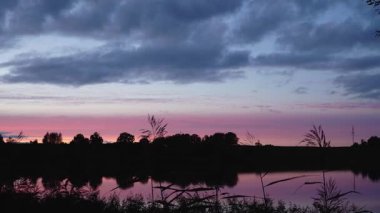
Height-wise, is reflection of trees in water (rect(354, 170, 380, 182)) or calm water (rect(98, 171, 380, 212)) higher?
calm water (rect(98, 171, 380, 212))

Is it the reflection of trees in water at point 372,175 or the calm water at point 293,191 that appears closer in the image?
the calm water at point 293,191

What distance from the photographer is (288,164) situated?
18162 cm

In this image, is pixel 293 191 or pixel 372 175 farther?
pixel 372 175

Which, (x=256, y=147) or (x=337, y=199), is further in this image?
(x=256, y=147)

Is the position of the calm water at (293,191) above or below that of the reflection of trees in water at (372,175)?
above

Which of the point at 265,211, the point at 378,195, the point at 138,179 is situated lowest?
the point at 378,195

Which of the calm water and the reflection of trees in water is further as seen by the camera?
the reflection of trees in water

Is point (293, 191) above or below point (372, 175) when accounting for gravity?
above

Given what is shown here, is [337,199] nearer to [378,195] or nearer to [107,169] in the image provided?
[378,195]

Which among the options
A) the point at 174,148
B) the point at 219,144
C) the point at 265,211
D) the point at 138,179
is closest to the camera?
the point at 138,179

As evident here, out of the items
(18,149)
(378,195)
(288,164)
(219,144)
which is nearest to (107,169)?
(378,195)

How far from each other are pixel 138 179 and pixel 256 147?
2.83 metres

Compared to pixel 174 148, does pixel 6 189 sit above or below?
below

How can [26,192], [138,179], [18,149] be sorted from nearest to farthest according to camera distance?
1. [138,179]
2. [26,192]
3. [18,149]
